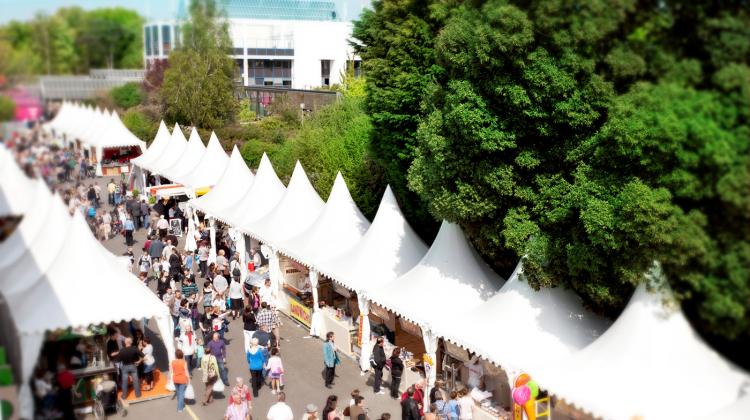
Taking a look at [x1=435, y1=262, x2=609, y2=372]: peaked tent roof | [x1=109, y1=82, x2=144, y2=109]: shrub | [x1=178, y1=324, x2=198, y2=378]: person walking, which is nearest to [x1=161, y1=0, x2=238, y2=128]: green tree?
[x1=109, y1=82, x2=144, y2=109]: shrub

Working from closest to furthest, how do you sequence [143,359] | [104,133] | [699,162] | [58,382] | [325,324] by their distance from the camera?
[699,162], [58,382], [104,133], [143,359], [325,324]

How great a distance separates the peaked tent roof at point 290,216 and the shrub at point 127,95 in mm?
8578

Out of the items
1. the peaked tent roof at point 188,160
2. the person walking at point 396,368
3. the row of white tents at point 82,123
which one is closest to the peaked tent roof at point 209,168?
the peaked tent roof at point 188,160

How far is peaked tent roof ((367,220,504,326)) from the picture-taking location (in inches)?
598

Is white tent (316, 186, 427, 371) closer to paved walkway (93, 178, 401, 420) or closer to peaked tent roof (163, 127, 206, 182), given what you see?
paved walkway (93, 178, 401, 420)

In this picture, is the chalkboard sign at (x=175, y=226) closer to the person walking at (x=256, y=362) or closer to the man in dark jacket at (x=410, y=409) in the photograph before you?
the person walking at (x=256, y=362)

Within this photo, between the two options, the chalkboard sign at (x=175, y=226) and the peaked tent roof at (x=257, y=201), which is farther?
the chalkboard sign at (x=175, y=226)

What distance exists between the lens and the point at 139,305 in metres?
14.5

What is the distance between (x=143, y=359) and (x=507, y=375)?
23.2 ft

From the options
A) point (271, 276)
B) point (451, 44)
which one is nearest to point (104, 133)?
point (451, 44)

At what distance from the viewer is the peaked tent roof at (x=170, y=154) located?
25703mm

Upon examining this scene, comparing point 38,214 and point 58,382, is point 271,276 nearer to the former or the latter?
point 58,382

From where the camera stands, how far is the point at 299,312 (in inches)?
802

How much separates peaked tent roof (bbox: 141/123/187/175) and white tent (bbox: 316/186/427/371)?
9.71 metres
